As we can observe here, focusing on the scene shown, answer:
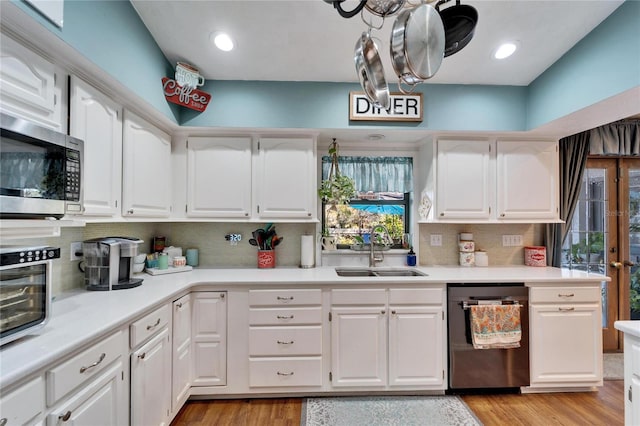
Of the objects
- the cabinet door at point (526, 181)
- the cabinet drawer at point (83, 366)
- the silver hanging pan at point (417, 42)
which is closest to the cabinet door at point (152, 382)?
the cabinet drawer at point (83, 366)

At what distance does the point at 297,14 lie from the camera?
2.00 metres

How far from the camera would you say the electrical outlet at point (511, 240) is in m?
3.04

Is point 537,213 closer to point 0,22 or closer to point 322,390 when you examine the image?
point 322,390

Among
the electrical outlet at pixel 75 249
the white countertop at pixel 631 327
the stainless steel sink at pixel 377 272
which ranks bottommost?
the stainless steel sink at pixel 377 272

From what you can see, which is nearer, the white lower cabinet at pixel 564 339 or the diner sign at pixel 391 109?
the white lower cabinet at pixel 564 339

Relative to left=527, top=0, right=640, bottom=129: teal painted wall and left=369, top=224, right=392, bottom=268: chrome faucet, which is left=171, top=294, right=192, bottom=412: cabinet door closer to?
left=369, top=224, right=392, bottom=268: chrome faucet

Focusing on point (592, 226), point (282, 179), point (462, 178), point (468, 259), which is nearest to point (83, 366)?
point (282, 179)

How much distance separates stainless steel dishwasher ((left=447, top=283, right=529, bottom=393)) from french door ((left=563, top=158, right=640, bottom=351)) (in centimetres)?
151

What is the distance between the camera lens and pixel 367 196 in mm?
3092

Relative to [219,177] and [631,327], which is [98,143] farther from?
[631,327]

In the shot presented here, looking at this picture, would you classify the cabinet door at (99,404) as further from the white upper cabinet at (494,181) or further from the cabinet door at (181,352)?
the white upper cabinet at (494,181)

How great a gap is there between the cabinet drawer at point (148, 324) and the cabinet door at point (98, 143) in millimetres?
666

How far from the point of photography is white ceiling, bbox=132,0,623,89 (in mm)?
1938

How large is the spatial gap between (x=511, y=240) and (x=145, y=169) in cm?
344
